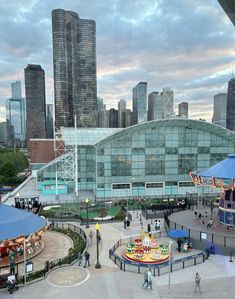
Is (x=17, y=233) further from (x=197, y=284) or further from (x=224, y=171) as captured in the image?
(x=224, y=171)

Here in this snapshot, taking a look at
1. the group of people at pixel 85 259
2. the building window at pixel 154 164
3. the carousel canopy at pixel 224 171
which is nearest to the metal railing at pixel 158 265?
the group of people at pixel 85 259

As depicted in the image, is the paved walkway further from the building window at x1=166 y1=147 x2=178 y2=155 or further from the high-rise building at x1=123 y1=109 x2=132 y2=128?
the high-rise building at x1=123 y1=109 x2=132 y2=128

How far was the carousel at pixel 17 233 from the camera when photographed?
716 inches

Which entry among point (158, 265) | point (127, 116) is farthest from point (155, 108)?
point (158, 265)

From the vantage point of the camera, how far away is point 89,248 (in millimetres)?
21609

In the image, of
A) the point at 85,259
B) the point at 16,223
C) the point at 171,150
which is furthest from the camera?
the point at 171,150

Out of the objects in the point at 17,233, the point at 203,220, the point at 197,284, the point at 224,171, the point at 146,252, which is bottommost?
the point at 146,252

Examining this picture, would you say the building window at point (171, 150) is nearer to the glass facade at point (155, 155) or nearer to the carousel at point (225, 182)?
the glass facade at point (155, 155)

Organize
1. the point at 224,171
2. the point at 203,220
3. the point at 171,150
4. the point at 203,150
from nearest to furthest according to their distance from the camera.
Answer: the point at 224,171 < the point at 203,220 < the point at 171,150 < the point at 203,150

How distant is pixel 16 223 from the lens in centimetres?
1898

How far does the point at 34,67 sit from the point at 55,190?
13791cm

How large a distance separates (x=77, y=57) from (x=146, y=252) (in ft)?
117

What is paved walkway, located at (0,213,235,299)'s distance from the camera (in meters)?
14.3

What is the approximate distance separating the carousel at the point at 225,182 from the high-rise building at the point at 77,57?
58.3 ft
